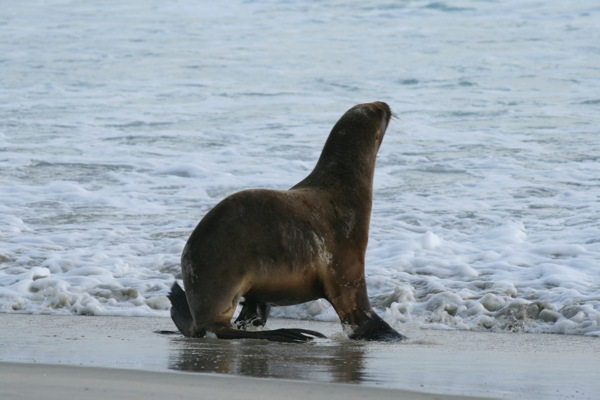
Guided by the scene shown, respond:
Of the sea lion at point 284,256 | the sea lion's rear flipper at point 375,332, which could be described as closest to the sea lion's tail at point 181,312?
the sea lion at point 284,256

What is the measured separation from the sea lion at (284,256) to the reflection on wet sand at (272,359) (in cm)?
10

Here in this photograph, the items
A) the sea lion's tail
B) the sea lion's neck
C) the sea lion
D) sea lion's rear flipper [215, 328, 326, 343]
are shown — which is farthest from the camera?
the sea lion's neck

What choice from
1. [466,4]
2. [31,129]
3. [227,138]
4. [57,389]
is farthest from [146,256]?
[466,4]

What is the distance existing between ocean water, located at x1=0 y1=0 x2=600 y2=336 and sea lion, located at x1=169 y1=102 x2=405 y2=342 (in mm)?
988

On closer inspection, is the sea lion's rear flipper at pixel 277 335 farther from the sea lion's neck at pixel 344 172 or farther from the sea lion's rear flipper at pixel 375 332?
the sea lion's neck at pixel 344 172

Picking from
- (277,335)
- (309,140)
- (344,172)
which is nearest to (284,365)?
(277,335)

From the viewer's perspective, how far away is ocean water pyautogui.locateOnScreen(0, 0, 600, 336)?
22.1 feet

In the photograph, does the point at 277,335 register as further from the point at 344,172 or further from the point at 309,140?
the point at 309,140

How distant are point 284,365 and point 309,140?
32.6ft

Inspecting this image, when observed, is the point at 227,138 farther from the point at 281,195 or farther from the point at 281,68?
the point at 281,195

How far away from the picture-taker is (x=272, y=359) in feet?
13.6

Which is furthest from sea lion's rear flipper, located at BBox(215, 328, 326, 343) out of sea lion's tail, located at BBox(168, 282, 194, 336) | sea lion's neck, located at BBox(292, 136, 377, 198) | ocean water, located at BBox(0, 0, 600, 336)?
ocean water, located at BBox(0, 0, 600, 336)

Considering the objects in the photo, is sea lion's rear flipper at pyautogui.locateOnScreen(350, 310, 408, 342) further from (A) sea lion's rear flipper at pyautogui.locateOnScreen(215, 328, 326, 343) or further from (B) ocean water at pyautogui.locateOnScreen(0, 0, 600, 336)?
(B) ocean water at pyautogui.locateOnScreen(0, 0, 600, 336)

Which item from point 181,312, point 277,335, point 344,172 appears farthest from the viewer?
point 344,172
